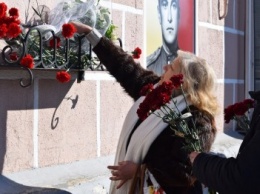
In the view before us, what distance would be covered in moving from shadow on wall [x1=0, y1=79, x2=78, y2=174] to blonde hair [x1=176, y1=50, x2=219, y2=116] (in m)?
0.83

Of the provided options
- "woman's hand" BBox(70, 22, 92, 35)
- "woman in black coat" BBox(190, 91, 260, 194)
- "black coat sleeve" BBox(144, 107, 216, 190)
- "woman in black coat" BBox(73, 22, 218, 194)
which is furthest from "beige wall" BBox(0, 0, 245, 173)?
"woman in black coat" BBox(190, 91, 260, 194)

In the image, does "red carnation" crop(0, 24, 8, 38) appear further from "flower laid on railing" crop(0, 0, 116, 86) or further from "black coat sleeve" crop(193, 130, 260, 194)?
"black coat sleeve" crop(193, 130, 260, 194)

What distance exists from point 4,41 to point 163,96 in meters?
1.14

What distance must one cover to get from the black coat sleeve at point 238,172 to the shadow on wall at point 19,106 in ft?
4.96

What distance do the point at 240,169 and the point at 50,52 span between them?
1709mm

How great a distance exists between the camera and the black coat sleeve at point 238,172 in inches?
78.5

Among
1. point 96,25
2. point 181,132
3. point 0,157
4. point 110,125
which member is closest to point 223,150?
point 110,125

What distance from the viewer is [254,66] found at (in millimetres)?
7051

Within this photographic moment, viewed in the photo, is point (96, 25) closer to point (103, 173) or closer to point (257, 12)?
point (103, 173)

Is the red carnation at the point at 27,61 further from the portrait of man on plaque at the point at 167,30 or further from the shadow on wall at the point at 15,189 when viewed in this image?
the portrait of man on plaque at the point at 167,30

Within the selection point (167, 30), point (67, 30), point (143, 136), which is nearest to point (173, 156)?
point (143, 136)

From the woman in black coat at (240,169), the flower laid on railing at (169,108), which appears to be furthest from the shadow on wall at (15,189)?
the woman in black coat at (240,169)

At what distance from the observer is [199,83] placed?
10.7 feet

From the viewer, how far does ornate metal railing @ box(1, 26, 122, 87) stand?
326cm
